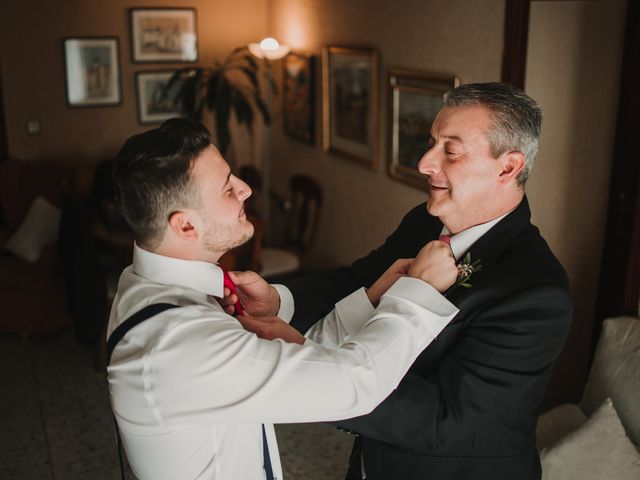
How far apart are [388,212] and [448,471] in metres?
3.13

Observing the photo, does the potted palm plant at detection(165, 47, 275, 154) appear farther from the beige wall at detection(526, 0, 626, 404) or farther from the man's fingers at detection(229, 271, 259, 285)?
the man's fingers at detection(229, 271, 259, 285)

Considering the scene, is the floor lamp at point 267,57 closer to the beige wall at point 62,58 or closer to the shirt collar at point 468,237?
the beige wall at point 62,58

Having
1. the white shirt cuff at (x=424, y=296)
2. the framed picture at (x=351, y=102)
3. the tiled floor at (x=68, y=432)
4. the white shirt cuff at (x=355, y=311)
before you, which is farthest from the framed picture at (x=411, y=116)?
the white shirt cuff at (x=424, y=296)

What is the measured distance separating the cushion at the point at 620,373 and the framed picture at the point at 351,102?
2.29m

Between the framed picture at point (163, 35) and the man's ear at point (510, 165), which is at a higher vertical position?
the framed picture at point (163, 35)

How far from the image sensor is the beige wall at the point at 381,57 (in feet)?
12.0

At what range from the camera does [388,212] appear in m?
4.68

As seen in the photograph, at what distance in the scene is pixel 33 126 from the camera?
6.05 m

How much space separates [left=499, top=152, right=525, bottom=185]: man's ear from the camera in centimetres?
163

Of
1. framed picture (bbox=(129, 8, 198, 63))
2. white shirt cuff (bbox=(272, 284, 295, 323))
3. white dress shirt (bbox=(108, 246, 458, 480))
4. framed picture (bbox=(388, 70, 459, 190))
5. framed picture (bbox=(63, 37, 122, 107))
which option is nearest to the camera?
white dress shirt (bbox=(108, 246, 458, 480))

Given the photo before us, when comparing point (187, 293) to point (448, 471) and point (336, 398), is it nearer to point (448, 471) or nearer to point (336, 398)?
point (336, 398)

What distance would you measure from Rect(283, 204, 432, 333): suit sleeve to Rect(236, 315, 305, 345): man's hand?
36cm

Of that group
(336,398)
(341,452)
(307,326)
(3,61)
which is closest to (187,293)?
(336,398)

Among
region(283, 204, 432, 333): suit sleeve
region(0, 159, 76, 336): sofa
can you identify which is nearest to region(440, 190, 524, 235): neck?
region(283, 204, 432, 333): suit sleeve
